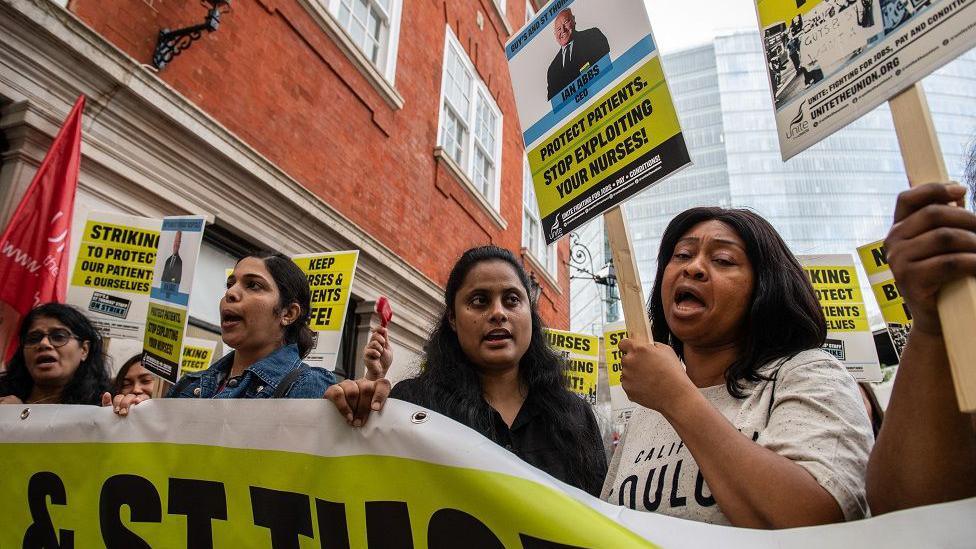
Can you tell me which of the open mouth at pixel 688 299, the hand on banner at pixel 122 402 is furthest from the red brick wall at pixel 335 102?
the open mouth at pixel 688 299

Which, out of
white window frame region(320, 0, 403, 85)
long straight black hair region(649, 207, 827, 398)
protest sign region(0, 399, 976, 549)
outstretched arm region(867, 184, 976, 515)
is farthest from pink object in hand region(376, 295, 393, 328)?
white window frame region(320, 0, 403, 85)

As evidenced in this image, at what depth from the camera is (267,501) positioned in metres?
1.56

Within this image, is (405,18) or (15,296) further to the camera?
(405,18)

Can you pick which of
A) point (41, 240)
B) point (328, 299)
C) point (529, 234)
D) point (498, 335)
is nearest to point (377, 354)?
point (498, 335)

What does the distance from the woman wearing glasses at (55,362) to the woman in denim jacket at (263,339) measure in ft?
2.68

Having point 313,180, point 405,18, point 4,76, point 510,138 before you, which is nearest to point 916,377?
point 4,76

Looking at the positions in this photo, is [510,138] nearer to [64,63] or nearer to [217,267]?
[217,267]

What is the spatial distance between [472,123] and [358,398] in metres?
9.29

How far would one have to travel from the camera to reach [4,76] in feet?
12.6

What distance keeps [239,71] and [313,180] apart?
127 cm

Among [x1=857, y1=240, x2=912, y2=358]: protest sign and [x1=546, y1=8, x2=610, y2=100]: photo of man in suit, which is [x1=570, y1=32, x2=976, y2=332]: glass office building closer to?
[x1=857, y1=240, x2=912, y2=358]: protest sign

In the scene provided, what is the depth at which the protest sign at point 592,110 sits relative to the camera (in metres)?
1.64

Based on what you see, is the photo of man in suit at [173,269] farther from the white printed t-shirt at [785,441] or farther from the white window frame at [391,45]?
the white window frame at [391,45]

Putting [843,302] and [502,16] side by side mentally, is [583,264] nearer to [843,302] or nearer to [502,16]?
[502,16]
